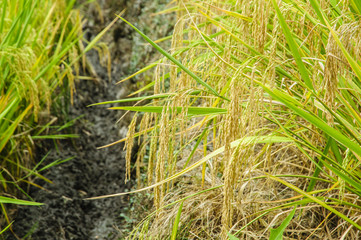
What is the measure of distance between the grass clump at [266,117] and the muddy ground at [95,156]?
0.81 metres

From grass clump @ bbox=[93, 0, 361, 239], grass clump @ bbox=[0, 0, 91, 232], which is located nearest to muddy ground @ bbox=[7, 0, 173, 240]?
grass clump @ bbox=[0, 0, 91, 232]

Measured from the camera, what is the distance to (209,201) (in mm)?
2049

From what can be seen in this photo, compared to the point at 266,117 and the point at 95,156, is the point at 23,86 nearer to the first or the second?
the point at 95,156

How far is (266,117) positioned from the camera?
1.44 m

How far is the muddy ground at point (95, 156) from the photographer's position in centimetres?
278

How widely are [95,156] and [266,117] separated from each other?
2.28 meters

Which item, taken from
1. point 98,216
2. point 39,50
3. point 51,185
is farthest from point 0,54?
point 98,216

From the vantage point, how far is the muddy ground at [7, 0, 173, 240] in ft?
9.11

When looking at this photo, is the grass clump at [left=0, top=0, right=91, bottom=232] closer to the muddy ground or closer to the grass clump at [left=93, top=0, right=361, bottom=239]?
the muddy ground

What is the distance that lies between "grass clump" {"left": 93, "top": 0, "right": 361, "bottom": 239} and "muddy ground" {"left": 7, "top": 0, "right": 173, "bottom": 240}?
808 mm

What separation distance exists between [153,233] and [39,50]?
5.66ft

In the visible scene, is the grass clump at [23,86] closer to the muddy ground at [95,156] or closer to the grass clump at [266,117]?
the muddy ground at [95,156]

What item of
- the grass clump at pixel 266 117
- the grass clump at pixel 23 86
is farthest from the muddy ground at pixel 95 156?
the grass clump at pixel 266 117

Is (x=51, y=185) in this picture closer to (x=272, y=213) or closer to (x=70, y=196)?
(x=70, y=196)
